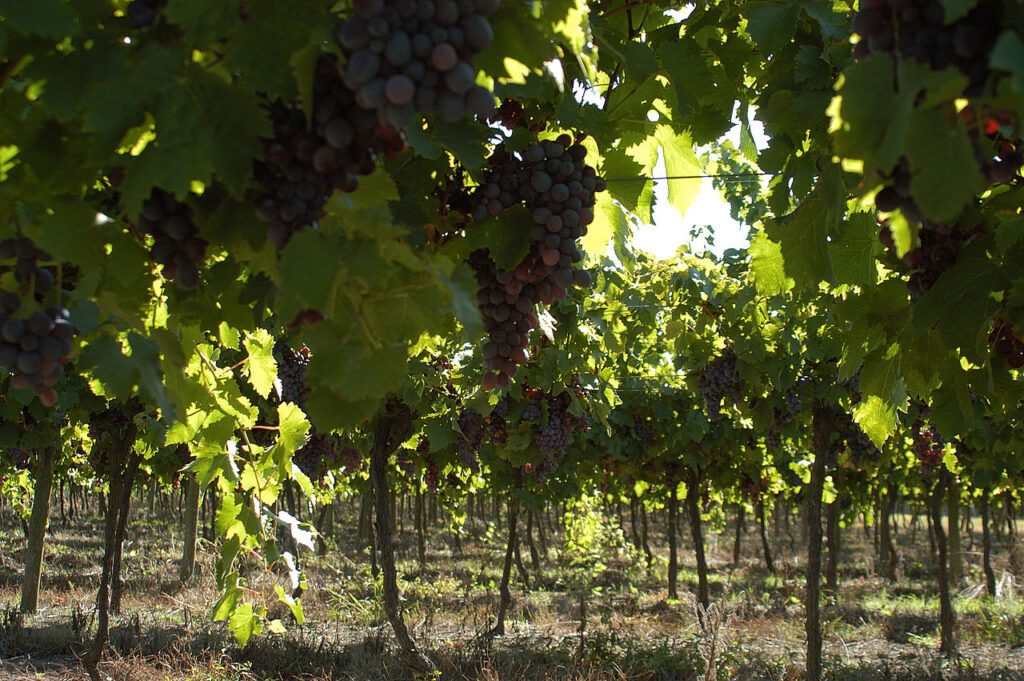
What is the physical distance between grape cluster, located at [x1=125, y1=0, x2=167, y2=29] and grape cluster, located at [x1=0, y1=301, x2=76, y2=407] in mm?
461

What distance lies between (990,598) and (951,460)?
8.06 meters

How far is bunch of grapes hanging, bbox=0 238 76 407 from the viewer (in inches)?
41.6

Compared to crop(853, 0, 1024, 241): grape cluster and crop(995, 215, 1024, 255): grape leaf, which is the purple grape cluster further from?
crop(995, 215, 1024, 255): grape leaf

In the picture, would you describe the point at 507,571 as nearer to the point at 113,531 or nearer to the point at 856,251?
the point at 113,531

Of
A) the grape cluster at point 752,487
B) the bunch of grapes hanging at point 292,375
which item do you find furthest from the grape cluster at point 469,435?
the grape cluster at point 752,487

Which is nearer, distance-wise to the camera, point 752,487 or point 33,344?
point 33,344

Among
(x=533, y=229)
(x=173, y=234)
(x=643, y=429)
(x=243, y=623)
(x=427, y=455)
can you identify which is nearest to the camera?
(x=173, y=234)

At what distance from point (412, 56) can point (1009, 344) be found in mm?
1908

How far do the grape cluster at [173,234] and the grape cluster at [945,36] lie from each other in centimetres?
103

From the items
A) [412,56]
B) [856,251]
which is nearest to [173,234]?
[412,56]

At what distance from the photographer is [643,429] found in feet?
34.2

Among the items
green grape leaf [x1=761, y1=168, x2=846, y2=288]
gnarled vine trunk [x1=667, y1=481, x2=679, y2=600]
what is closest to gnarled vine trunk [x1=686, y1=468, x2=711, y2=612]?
gnarled vine trunk [x1=667, y1=481, x2=679, y2=600]

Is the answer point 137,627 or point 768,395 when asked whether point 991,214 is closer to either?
point 768,395

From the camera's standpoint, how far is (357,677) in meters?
6.86
